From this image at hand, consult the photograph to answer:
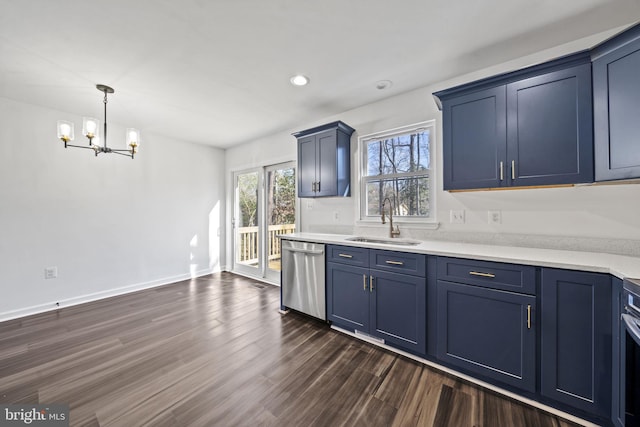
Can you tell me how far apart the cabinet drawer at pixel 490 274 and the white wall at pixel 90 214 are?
14.3ft

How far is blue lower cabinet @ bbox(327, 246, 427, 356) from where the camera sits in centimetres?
205

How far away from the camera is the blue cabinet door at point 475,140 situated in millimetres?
1960

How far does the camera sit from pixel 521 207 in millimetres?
2102

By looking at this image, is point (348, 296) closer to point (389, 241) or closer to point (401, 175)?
point (389, 241)

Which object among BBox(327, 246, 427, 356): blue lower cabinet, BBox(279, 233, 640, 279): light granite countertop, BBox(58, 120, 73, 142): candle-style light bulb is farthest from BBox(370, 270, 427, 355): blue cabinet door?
BBox(58, 120, 73, 142): candle-style light bulb

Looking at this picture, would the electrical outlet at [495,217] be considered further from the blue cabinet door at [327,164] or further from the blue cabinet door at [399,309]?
the blue cabinet door at [327,164]

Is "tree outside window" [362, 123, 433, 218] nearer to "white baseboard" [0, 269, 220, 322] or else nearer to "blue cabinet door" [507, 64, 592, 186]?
"blue cabinet door" [507, 64, 592, 186]

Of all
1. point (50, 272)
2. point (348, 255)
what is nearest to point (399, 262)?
point (348, 255)

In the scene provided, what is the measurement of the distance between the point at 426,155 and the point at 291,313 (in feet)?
8.04

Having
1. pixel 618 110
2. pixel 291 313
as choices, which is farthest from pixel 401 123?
pixel 291 313

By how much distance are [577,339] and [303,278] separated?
2.23 m

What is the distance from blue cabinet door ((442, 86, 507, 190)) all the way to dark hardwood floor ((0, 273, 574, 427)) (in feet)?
5.33

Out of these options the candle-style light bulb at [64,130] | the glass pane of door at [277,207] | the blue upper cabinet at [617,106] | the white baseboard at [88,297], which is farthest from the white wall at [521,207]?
the white baseboard at [88,297]

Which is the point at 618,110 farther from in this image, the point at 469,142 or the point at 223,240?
the point at 223,240
